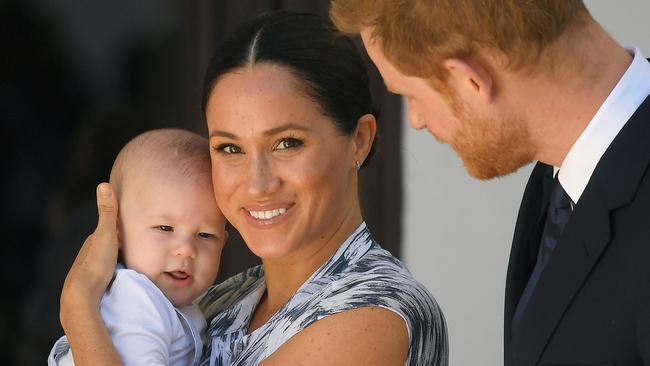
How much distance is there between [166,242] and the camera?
2.72m

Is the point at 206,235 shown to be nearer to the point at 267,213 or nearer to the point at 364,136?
the point at 267,213

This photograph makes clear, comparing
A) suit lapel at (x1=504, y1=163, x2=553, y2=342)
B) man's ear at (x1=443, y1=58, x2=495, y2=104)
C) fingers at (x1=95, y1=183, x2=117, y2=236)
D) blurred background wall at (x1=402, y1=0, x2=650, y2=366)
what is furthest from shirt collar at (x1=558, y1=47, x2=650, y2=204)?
blurred background wall at (x1=402, y1=0, x2=650, y2=366)

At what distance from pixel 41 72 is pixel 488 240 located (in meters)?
1.71

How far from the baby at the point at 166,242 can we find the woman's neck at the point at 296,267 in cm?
14

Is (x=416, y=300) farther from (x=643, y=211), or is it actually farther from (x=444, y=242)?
(x=444, y=242)

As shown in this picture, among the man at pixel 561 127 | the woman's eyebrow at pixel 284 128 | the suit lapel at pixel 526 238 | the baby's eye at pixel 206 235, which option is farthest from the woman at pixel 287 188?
the man at pixel 561 127

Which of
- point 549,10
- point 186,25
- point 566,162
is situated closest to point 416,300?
point 566,162

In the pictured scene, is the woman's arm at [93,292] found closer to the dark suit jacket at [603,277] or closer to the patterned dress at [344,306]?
the patterned dress at [344,306]

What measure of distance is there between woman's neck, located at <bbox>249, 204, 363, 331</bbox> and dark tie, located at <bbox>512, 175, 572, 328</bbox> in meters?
0.54

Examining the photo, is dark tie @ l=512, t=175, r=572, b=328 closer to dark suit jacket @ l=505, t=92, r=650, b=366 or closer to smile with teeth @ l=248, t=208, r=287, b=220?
dark suit jacket @ l=505, t=92, r=650, b=366

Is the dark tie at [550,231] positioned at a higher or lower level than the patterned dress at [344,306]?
higher

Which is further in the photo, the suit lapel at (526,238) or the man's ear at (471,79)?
the suit lapel at (526,238)

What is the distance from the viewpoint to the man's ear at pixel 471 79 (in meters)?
2.00

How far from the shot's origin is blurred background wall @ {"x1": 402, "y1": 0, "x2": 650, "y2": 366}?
442 cm
